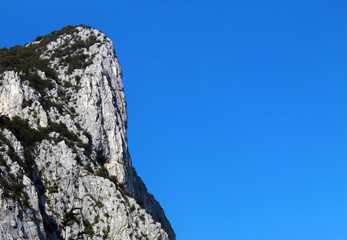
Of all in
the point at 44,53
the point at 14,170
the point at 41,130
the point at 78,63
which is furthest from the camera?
the point at 44,53

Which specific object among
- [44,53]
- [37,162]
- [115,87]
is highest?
[44,53]

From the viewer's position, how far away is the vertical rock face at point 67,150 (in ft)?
289

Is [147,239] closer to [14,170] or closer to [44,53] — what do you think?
[14,170]

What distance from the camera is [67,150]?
102 m

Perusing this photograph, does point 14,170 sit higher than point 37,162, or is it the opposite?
point 37,162

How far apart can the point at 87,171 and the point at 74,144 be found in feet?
23.5

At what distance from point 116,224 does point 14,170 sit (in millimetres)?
20272

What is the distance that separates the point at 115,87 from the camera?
5054 inches

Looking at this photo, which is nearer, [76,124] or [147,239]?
[147,239]

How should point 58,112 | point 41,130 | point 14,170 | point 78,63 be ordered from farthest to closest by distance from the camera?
point 78,63
point 58,112
point 41,130
point 14,170

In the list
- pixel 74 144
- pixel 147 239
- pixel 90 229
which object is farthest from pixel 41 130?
pixel 147 239

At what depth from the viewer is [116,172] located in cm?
10938

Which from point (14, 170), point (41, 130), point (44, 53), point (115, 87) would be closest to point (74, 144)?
point (41, 130)

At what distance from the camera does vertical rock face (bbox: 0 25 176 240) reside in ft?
289
